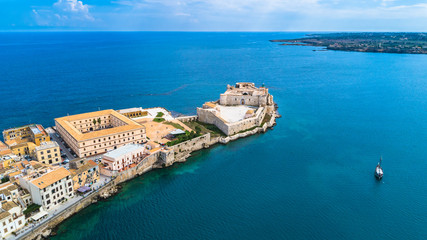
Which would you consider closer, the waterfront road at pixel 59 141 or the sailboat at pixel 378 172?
the sailboat at pixel 378 172

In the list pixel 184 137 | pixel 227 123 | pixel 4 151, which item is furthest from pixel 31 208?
pixel 227 123

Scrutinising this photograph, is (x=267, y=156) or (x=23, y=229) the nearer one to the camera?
(x=23, y=229)

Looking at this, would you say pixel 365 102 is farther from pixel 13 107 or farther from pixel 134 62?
pixel 134 62

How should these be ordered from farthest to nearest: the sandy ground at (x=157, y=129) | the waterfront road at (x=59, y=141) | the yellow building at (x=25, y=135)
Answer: the sandy ground at (x=157, y=129) < the yellow building at (x=25, y=135) < the waterfront road at (x=59, y=141)

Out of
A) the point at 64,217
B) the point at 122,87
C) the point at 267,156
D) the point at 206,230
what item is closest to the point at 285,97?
the point at 267,156

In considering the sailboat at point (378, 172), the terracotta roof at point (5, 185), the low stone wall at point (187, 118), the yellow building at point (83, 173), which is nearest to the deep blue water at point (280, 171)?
the sailboat at point (378, 172)

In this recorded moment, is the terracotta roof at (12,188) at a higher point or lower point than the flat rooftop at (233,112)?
lower

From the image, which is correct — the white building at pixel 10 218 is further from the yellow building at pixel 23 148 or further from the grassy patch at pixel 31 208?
the yellow building at pixel 23 148
